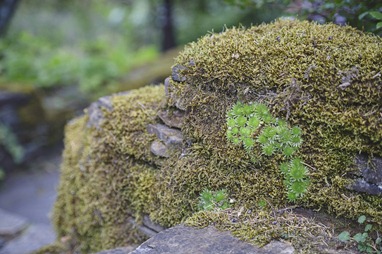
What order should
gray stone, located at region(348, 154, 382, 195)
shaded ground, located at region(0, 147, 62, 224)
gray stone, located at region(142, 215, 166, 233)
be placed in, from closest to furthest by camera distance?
gray stone, located at region(348, 154, 382, 195), gray stone, located at region(142, 215, 166, 233), shaded ground, located at region(0, 147, 62, 224)

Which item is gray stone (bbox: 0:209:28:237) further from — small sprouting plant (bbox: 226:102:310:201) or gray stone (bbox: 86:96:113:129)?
small sprouting plant (bbox: 226:102:310:201)

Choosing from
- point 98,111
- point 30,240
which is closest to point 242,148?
point 98,111

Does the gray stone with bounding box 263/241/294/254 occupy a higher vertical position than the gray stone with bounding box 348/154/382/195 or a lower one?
lower

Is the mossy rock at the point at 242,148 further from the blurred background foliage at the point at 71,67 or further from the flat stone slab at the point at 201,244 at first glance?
the blurred background foliage at the point at 71,67

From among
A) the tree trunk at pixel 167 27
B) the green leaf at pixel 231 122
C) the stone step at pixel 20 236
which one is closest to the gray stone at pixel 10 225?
the stone step at pixel 20 236

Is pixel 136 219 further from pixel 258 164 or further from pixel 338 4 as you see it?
pixel 338 4

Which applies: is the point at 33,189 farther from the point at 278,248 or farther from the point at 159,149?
the point at 278,248

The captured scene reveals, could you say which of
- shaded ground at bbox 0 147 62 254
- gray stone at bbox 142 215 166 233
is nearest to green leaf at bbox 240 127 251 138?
gray stone at bbox 142 215 166 233
